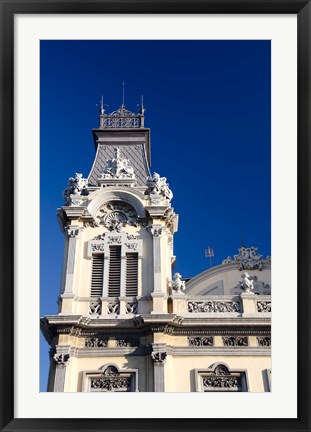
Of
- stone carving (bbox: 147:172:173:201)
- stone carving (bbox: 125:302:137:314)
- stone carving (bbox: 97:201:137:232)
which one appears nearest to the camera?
stone carving (bbox: 125:302:137:314)

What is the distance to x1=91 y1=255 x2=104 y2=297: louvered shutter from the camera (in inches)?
605

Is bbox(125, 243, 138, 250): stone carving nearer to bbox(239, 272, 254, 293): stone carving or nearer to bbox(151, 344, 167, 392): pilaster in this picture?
bbox(239, 272, 254, 293): stone carving

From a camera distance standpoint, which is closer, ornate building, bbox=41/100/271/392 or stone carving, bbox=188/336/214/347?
ornate building, bbox=41/100/271/392

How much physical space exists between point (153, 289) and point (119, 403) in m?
8.57

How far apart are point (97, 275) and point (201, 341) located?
3.42m

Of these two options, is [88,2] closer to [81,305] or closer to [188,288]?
[81,305]

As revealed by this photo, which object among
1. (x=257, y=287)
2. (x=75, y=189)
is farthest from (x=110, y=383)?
(x=75, y=189)

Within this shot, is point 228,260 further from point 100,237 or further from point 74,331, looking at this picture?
point 74,331

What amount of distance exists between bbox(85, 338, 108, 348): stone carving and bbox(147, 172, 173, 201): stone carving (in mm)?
4827

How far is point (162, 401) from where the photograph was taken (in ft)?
21.7

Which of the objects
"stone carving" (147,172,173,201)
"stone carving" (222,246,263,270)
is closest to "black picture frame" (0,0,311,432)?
"stone carving" (147,172,173,201)

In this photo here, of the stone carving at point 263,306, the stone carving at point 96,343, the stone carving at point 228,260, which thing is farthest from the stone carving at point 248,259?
the stone carving at point 96,343
